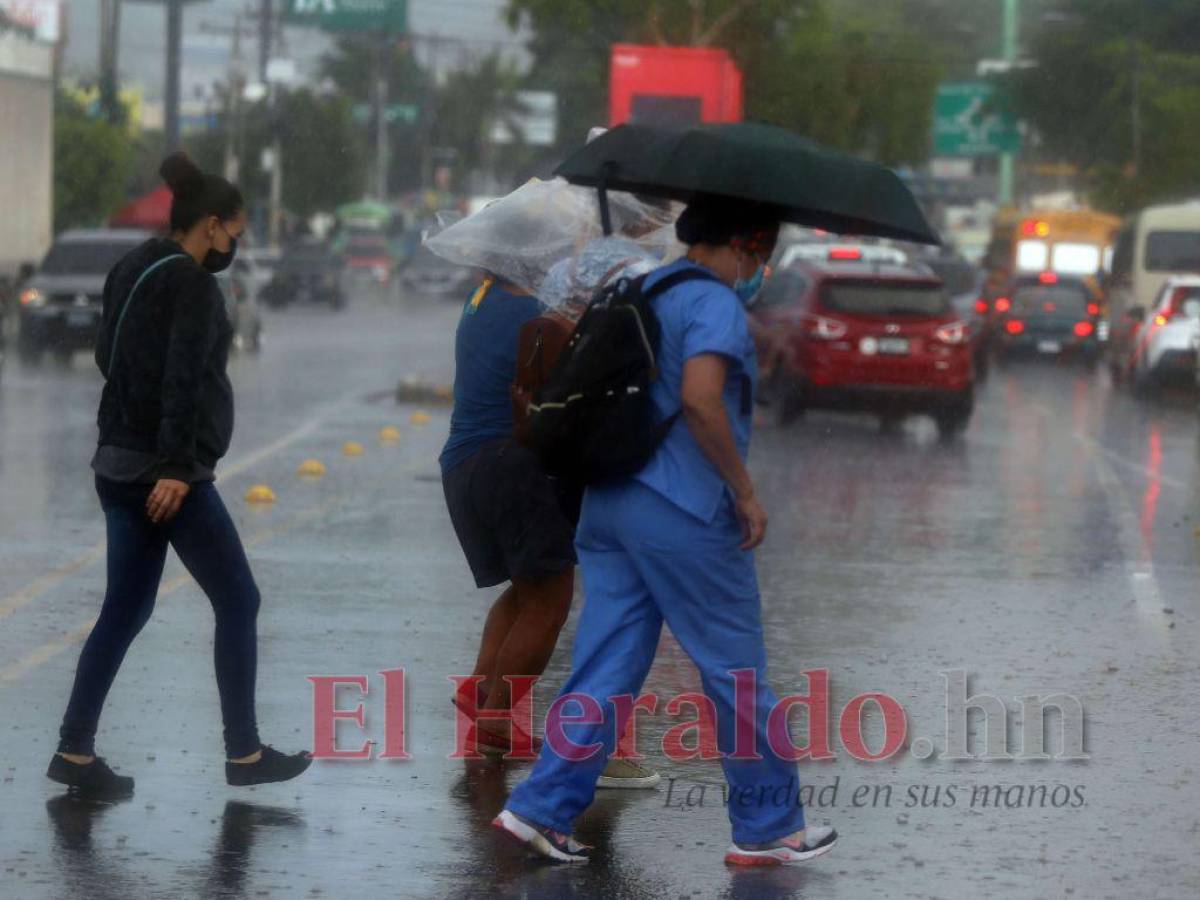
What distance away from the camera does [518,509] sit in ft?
23.5

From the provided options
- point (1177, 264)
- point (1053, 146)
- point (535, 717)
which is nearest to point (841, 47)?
point (1053, 146)

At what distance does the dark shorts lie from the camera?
7.17m

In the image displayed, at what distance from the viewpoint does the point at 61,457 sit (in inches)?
695

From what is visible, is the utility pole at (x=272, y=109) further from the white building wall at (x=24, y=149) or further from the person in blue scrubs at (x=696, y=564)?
the person in blue scrubs at (x=696, y=564)

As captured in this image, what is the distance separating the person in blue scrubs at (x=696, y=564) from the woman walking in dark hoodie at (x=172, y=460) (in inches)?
43.5

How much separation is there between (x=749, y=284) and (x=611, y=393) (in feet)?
1.72

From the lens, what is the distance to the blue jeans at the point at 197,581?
692 centimetres

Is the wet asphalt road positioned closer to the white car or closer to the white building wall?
the white car

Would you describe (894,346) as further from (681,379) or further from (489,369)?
(681,379)

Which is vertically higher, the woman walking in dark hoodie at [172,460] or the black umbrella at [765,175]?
the black umbrella at [765,175]

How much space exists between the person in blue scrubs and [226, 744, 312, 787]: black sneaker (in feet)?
3.09

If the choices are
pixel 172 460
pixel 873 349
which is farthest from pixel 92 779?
pixel 873 349

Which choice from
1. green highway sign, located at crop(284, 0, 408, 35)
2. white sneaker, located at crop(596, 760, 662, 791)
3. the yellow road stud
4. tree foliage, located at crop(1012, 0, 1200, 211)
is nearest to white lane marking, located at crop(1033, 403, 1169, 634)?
white sneaker, located at crop(596, 760, 662, 791)

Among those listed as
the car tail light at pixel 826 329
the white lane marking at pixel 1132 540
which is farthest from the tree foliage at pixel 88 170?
the white lane marking at pixel 1132 540
